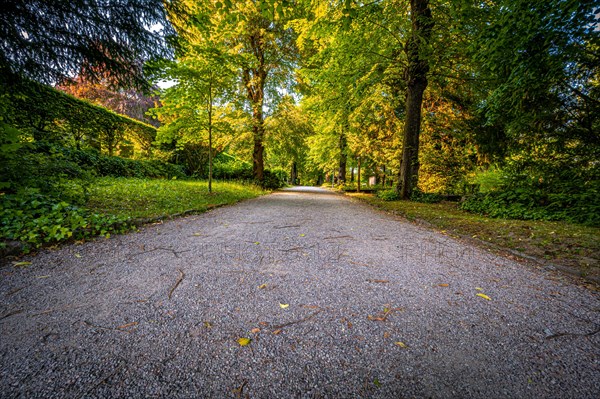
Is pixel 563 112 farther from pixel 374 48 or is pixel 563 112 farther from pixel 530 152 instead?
pixel 374 48

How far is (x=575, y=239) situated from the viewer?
3.55 metres

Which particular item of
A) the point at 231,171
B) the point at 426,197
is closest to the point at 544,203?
the point at 426,197

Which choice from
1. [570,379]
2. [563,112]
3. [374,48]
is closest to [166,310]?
[570,379]

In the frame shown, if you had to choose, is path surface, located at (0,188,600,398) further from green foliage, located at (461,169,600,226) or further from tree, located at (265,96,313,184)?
tree, located at (265,96,313,184)

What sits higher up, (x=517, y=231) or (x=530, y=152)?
(x=530, y=152)

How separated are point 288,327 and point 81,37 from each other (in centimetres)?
584

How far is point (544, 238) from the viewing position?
12.1 feet

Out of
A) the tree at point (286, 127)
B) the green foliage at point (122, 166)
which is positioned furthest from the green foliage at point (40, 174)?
the tree at point (286, 127)

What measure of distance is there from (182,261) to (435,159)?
38.5 feet

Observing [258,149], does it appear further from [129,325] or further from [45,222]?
[129,325]

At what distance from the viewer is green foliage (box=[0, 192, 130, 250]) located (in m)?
2.73

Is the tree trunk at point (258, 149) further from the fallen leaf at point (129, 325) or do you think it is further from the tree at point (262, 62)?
the fallen leaf at point (129, 325)

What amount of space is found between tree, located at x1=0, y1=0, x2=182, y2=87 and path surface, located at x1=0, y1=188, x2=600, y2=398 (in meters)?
3.40

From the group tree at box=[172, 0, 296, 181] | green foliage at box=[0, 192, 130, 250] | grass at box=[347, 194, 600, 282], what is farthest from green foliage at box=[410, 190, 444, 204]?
green foliage at box=[0, 192, 130, 250]
